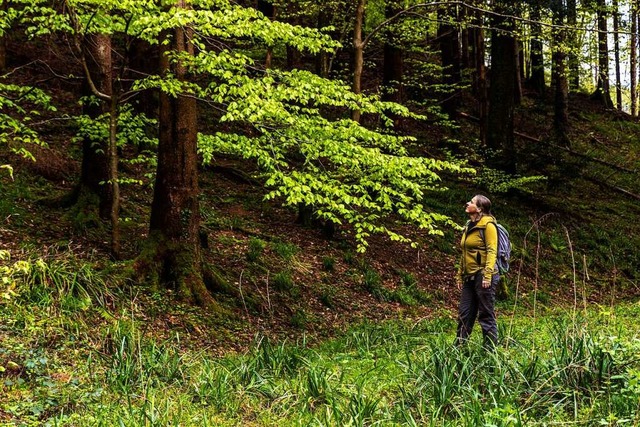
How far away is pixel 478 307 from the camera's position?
6.65m

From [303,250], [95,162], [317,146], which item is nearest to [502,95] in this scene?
[303,250]

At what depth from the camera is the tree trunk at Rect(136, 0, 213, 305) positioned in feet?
25.9

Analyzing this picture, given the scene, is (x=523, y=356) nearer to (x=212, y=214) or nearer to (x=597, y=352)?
(x=597, y=352)

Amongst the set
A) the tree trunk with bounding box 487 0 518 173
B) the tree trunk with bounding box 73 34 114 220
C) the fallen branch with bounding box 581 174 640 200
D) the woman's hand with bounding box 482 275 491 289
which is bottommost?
the woman's hand with bounding box 482 275 491 289

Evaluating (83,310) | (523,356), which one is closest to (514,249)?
(523,356)

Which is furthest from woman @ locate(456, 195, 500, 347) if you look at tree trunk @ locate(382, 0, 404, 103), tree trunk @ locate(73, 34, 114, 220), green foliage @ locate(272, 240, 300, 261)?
tree trunk @ locate(382, 0, 404, 103)

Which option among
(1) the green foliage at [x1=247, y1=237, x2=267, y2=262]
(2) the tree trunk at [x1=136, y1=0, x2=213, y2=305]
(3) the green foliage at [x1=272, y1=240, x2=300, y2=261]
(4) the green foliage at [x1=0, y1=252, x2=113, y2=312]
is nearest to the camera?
(4) the green foliage at [x1=0, y1=252, x2=113, y2=312]

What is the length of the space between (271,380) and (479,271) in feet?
9.43

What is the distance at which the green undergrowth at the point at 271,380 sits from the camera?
4.03m

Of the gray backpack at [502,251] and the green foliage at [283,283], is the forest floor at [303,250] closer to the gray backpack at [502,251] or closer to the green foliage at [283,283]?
the green foliage at [283,283]

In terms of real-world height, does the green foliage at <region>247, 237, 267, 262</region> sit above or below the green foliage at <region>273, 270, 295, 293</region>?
above

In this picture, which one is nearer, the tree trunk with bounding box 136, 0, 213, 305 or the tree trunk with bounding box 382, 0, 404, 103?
the tree trunk with bounding box 136, 0, 213, 305

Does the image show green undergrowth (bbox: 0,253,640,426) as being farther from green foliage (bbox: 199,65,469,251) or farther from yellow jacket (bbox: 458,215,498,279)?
green foliage (bbox: 199,65,469,251)

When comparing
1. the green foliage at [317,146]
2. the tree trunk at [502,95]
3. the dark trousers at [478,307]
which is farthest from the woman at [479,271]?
the tree trunk at [502,95]
